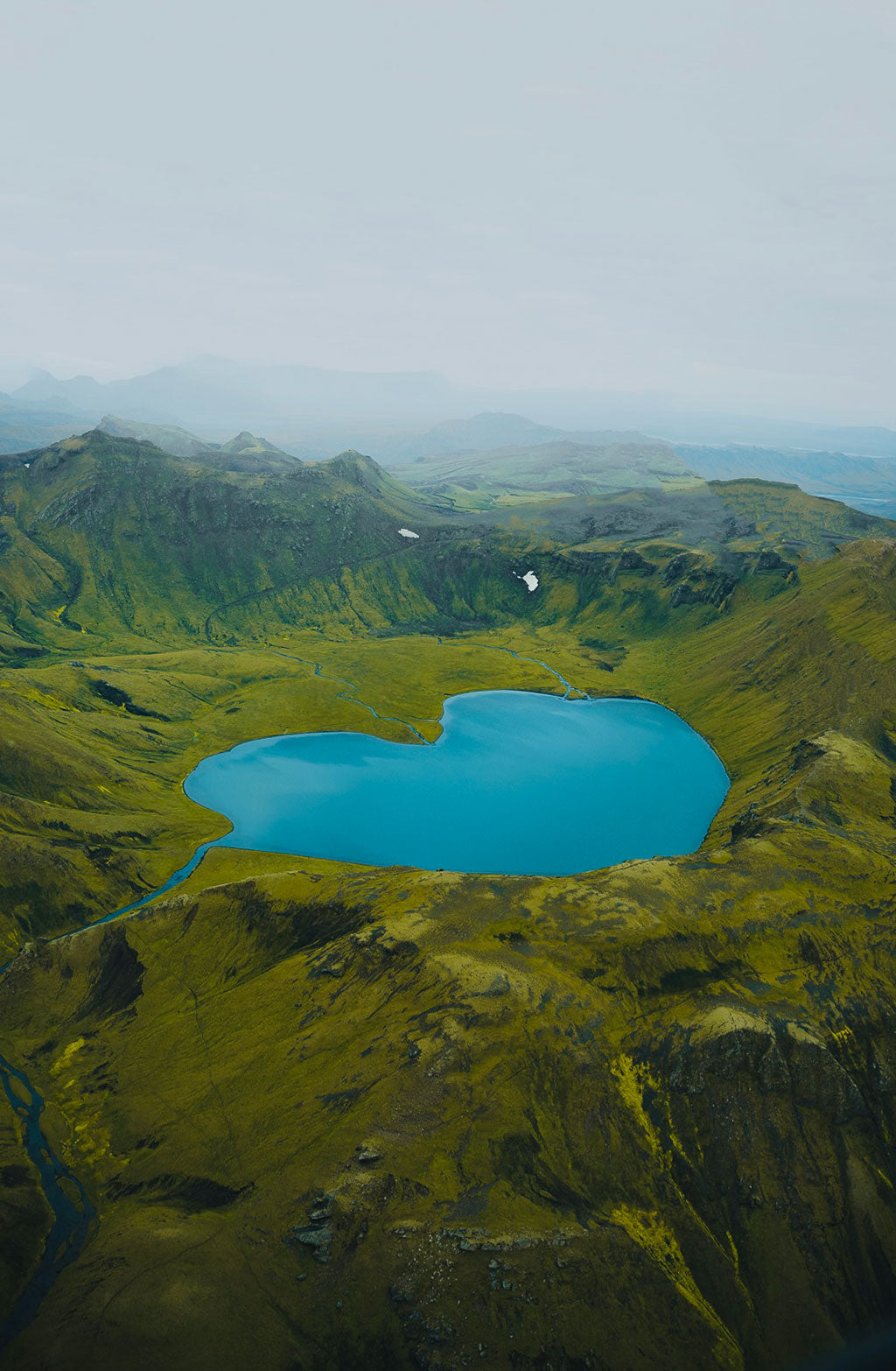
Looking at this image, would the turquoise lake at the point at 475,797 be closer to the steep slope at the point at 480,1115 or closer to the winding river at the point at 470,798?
the winding river at the point at 470,798

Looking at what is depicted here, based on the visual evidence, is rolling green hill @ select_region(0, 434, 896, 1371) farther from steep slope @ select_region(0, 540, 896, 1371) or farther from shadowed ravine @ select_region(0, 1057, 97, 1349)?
shadowed ravine @ select_region(0, 1057, 97, 1349)

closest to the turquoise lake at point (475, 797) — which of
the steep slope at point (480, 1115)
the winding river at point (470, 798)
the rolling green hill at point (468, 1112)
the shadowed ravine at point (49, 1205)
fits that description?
the winding river at point (470, 798)

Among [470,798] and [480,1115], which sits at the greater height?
[480,1115]

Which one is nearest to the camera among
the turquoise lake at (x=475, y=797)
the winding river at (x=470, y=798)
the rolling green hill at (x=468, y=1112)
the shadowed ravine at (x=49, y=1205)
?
the rolling green hill at (x=468, y=1112)

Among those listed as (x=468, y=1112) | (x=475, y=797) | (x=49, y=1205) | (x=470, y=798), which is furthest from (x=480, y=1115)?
(x=475, y=797)

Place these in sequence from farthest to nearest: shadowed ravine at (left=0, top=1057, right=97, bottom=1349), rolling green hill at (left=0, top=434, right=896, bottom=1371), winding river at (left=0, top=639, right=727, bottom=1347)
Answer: winding river at (left=0, top=639, right=727, bottom=1347) → shadowed ravine at (left=0, top=1057, right=97, bottom=1349) → rolling green hill at (left=0, top=434, right=896, bottom=1371)

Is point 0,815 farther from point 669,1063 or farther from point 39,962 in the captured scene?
point 669,1063

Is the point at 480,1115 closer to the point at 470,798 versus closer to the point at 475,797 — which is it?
the point at 470,798

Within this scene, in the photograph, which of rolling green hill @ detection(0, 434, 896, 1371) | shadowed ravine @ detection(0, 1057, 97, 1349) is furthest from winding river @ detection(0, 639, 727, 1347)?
shadowed ravine @ detection(0, 1057, 97, 1349)

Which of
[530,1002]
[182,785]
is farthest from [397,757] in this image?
[530,1002]

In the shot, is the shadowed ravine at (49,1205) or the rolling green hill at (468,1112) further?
the shadowed ravine at (49,1205)
